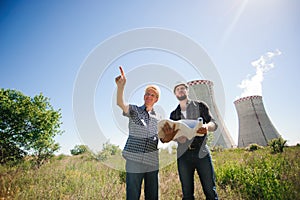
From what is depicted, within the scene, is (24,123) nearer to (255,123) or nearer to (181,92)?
(181,92)

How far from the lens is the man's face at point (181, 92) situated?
8.42ft

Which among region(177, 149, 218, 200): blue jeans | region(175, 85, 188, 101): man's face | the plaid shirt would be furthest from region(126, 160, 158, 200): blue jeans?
region(175, 85, 188, 101): man's face

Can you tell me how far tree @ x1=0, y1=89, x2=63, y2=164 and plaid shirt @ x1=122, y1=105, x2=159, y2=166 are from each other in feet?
50.6

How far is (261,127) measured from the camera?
23.2m

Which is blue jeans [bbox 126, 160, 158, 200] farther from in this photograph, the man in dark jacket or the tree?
the tree

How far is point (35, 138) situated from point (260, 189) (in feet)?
63.8

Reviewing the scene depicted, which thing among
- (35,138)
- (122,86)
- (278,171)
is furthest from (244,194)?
(35,138)

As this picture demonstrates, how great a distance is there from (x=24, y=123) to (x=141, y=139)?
63.8ft

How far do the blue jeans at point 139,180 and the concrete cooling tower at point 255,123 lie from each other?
25.0m

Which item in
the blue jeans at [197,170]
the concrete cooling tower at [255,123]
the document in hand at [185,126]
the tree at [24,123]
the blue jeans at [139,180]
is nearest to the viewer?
the document in hand at [185,126]

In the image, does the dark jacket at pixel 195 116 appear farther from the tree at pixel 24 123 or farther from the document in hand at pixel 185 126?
the tree at pixel 24 123

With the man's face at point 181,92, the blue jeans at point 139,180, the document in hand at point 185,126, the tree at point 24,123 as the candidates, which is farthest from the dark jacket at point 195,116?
the tree at point 24,123

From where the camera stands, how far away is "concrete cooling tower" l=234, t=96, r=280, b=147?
23.2m

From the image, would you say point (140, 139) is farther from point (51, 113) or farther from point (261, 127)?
point (261, 127)
